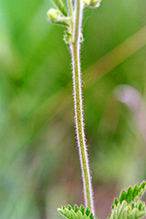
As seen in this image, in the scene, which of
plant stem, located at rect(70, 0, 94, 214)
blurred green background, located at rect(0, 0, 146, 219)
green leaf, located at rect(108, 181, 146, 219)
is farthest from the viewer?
blurred green background, located at rect(0, 0, 146, 219)

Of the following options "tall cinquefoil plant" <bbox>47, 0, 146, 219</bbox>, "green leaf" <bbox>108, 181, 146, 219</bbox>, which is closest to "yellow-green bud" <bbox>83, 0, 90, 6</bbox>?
"tall cinquefoil plant" <bbox>47, 0, 146, 219</bbox>

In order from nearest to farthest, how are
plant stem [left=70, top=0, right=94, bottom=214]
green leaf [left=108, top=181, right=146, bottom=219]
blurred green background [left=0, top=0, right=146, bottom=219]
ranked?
plant stem [left=70, top=0, right=94, bottom=214] < green leaf [left=108, top=181, right=146, bottom=219] < blurred green background [left=0, top=0, right=146, bottom=219]

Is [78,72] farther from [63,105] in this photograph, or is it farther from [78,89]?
[63,105]

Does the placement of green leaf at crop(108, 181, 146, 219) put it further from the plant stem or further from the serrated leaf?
the serrated leaf

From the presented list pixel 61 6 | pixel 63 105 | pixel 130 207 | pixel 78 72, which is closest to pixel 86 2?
pixel 61 6

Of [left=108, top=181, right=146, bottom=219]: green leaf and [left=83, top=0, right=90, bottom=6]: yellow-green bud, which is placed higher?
[left=83, top=0, right=90, bottom=6]: yellow-green bud

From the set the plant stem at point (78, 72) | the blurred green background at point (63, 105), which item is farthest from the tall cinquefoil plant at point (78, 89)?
the blurred green background at point (63, 105)

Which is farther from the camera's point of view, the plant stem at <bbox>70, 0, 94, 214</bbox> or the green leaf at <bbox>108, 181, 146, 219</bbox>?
the green leaf at <bbox>108, 181, 146, 219</bbox>
